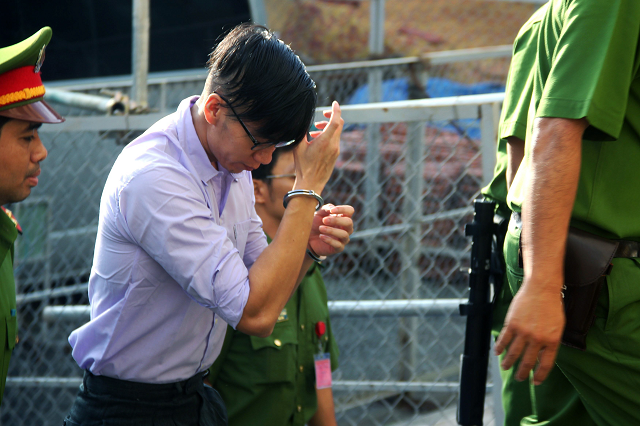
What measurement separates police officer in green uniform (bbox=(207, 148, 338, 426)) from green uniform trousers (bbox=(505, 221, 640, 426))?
848mm

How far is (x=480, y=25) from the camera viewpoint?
1277 cm

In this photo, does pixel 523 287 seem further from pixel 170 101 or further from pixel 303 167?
pixel 170 101

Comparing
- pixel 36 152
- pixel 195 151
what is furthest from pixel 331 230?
pixel 36 152

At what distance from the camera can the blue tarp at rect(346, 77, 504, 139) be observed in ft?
9.76

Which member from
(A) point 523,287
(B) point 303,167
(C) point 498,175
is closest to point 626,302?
(A) point 523,287

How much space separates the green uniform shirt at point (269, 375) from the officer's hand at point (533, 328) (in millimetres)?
921

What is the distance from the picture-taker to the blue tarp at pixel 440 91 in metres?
2.98

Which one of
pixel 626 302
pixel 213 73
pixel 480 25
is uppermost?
pixel 213 73

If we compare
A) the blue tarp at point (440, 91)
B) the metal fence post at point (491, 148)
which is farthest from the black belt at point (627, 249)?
the blue tarp at point (440, 91)

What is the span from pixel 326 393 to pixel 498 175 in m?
0.97

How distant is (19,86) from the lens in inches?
71.6

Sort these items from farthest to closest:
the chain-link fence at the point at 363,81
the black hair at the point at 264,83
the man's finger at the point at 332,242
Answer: the chain-link fence at the point at 363,81 < the man's finger at the point at 332,242 < the black hair at the point at 264,83

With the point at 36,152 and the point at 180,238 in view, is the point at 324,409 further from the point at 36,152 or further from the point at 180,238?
the point at 36,152

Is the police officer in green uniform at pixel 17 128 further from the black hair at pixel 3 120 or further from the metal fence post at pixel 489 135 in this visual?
the metal fence post at pixel 489 135
